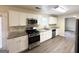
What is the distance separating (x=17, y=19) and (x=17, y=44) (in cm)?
47

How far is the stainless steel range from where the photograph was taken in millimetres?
1847

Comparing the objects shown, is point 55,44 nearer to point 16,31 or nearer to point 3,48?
point 16,31

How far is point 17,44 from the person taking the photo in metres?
1.75

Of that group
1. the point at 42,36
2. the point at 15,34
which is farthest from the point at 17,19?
the point at 42,36

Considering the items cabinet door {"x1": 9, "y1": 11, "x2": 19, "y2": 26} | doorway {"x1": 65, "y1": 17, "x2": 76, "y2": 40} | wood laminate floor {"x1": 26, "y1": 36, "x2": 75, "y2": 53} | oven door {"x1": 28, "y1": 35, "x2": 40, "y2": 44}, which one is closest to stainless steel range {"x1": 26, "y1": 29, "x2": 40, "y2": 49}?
oven door {"x1": 28, "y1": 35, "x2": 40, "y2": 44}

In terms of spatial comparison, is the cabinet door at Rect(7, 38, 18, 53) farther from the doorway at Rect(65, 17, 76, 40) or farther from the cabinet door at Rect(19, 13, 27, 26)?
the doorway at Rect(65, 17, 76, 40)

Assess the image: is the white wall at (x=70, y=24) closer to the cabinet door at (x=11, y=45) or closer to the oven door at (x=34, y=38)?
the oven door at (x=34, y=38)

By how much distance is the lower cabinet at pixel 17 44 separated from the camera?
5.12ft

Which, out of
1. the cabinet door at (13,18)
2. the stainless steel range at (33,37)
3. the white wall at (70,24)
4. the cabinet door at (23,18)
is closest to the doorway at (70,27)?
the white wall at (70,24)

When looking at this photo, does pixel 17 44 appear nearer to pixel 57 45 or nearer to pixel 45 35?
pixel 45 35

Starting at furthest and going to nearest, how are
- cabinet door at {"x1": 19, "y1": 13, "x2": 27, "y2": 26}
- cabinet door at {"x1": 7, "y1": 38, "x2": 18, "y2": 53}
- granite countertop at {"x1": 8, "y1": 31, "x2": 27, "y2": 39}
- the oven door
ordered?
the oven door
cabinet door at {"x1": 19, "y1": 13, "x2": 27, "y2": 26}
granite countertop at {"x1": 8, "y1": 31, "x2": 27, "y2": 39}
cabinet door at {"x1": 7, "y1": 38, "x2": 18, "y2": 53}

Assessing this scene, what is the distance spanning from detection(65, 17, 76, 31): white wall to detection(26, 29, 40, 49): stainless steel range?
1.92 ft

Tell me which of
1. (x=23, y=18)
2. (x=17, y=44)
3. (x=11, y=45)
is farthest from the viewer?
(x=23, y=18)

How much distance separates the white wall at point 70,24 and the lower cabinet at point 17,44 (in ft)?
2.69
